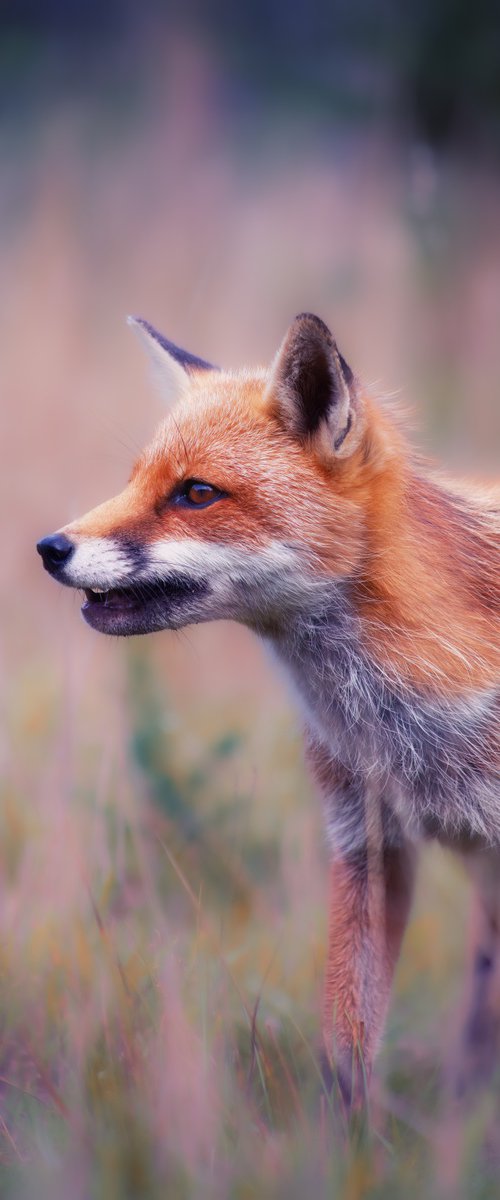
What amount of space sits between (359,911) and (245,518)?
157cm

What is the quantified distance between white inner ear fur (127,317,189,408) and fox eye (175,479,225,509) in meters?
0.79

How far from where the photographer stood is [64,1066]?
3.28 metres

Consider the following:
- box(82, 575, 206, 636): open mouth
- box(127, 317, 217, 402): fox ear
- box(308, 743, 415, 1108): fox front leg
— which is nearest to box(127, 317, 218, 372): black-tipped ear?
box(127, 317, 217, 402): fox ear

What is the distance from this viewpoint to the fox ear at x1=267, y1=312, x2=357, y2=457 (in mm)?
3355

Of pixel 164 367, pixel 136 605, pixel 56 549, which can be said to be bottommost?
pixel 136 605

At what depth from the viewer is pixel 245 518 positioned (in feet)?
11.4

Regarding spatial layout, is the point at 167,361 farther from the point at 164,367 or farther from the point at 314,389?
the point at 314,389

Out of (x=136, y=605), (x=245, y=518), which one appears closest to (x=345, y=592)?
(x=245, y=518)

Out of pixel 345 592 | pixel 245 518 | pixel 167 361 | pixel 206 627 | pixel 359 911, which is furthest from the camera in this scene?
pixel 206 627

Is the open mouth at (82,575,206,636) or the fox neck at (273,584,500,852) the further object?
the fox neck at (273,584,500,852)

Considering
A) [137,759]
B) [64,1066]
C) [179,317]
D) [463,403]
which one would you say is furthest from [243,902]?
[179,317]

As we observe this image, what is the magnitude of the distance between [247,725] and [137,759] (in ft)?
3.78

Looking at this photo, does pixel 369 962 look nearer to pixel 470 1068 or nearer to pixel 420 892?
pixel 470 1068

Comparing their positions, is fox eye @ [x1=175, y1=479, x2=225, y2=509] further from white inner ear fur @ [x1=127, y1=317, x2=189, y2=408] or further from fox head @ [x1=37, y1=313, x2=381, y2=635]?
white inner ear fur @ [x1=127, y1=317, x2=189, y2=408]
